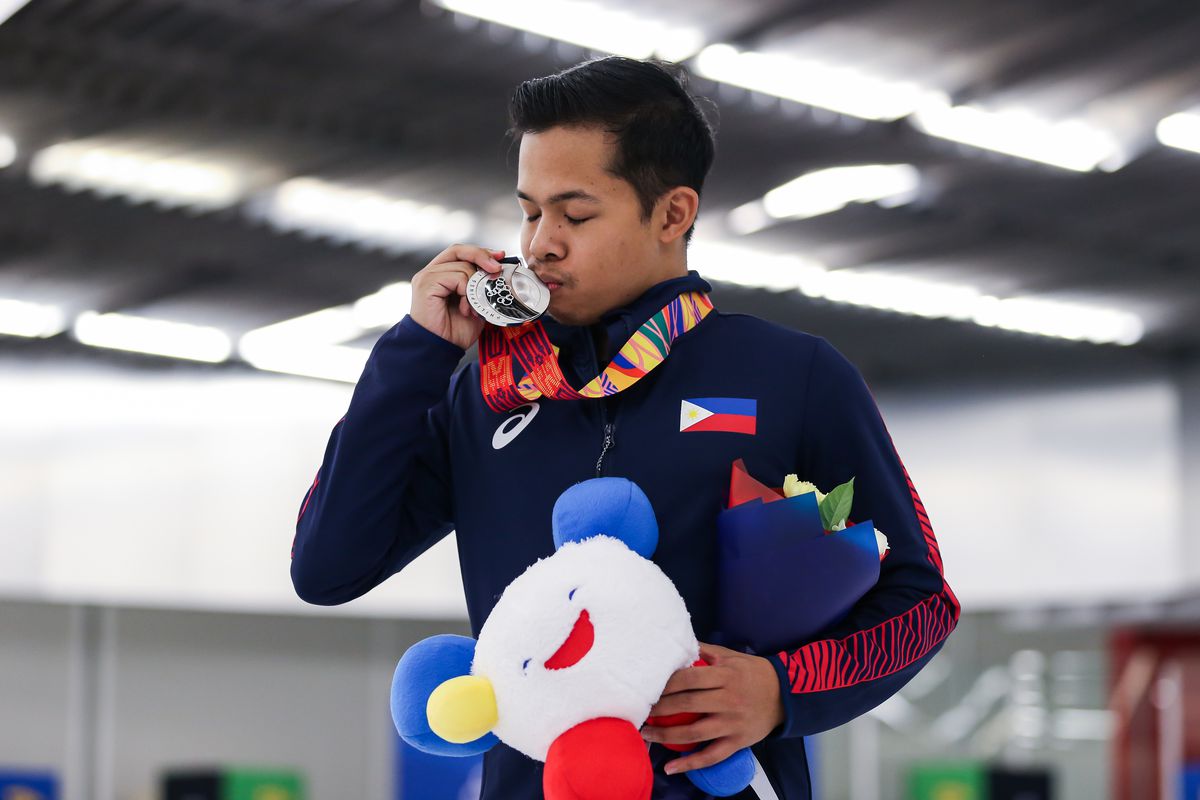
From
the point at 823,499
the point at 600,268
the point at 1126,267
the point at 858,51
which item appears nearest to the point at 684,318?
the point at 600,268

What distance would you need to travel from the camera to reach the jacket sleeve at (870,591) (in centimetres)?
150

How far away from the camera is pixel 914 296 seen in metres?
10.8

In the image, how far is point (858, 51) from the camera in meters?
6.60

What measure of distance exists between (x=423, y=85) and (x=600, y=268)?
5.48m

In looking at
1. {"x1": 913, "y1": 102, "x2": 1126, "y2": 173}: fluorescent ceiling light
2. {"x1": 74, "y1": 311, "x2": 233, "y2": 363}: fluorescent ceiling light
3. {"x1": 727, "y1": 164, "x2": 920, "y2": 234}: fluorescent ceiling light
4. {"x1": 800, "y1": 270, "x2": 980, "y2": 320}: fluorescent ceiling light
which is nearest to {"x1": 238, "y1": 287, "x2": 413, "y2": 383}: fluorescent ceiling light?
{"x1": 74, "y1": 311, "x2": 233, "y2": 363}: fluorescent ceiling light

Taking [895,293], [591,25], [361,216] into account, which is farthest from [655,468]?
[895,293]

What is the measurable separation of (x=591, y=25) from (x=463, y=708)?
5080 mm

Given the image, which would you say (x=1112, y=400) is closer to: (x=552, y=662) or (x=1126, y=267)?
(x=1126, y=267)

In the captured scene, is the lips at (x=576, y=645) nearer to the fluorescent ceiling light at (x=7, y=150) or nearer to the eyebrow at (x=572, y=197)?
the eyebrow at (x=572, y=197)

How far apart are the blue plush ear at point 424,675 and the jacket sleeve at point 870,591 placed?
1.02 feet

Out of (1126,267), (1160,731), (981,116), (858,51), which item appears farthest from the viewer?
(1160,731)

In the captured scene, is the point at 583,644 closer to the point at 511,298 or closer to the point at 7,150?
the point at 511,298

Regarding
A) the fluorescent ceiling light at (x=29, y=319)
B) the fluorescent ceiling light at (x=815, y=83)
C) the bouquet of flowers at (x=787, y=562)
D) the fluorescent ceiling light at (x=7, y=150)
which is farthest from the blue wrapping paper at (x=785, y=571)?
the fluorescent ceiling light at (x=29, y=319)

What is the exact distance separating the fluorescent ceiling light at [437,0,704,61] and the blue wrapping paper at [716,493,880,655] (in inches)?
189
